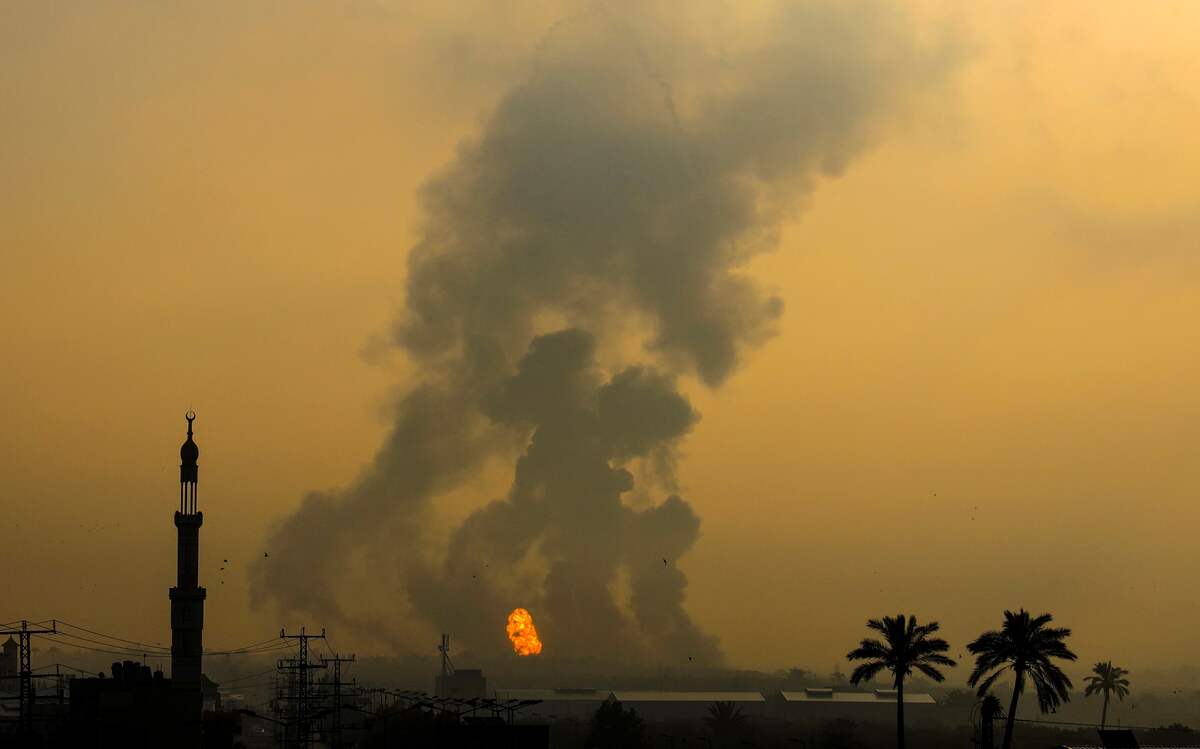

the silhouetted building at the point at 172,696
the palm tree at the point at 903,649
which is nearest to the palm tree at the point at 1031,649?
the palm tree at the point at 903,649

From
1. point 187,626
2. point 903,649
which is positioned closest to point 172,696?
point 187,626

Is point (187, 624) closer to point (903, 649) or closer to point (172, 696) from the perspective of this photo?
point (172, 696)

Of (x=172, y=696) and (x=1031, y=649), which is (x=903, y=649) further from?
(x=172, y=696)

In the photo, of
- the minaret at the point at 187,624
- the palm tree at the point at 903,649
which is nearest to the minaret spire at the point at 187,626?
the minaret at the point at 187,624

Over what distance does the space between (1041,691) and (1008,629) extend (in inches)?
239

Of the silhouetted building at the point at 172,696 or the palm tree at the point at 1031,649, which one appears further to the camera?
the silhouetted building at the point at 172,696

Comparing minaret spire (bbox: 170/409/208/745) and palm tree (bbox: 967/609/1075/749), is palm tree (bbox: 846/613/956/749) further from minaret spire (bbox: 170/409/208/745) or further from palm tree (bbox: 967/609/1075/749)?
minaret spire (bbox: 170/409/208/745)

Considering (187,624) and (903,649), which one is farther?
(187,624)

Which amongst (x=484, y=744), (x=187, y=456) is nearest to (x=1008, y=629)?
(x=484, y=744)

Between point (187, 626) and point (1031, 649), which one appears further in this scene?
point (187, 626)

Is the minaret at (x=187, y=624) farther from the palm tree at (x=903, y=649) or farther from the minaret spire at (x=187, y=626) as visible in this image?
the palm tree at (x=903, y=649)

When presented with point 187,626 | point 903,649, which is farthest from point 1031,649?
point 187,626

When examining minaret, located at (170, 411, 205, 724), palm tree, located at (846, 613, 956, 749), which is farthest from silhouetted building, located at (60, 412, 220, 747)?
palm tree, located at (846, 613, 956, 749)

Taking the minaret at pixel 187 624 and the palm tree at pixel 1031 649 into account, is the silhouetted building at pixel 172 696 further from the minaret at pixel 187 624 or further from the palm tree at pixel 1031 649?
the palm tree at pixel 1031 649
